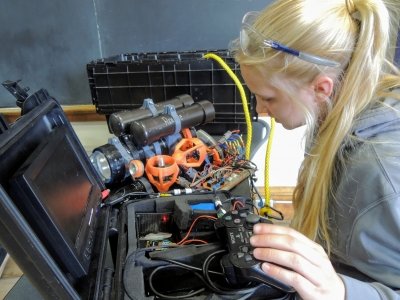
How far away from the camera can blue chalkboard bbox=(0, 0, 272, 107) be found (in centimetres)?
135

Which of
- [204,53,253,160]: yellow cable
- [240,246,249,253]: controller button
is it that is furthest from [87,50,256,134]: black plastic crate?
[240,246,249,253]: controller button

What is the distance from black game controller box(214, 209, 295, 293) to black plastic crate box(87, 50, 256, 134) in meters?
0.67

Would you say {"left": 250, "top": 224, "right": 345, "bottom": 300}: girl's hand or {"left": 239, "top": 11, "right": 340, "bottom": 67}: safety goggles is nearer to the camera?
{"left": 250, "top": 224, "right": 345, "bottom": 300}: girl's hand

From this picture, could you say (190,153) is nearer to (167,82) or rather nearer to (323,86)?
(167,82)

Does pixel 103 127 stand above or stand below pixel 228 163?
below

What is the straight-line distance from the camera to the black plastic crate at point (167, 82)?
115 centimetres

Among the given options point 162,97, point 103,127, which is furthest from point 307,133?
point 103,127

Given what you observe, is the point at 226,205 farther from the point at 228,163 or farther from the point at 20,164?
the point at 20,164

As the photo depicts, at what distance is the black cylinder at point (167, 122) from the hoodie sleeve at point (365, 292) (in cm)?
61

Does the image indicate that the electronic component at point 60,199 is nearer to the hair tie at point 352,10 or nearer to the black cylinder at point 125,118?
the black cylinder at point 125,118

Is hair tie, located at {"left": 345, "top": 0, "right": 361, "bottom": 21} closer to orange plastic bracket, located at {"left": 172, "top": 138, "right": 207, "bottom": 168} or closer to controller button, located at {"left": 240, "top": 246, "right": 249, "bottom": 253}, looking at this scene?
controller button, located at {"left": 240, "top": 246, "right": 249, "bottom": 253}

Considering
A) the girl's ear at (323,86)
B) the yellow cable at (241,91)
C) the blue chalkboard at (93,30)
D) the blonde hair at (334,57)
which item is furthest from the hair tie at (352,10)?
the blue chalkboard at (93,30)

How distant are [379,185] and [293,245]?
0.59 feet

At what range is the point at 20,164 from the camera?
1.52ft
